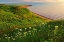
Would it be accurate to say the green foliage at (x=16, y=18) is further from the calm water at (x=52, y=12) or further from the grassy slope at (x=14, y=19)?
the calm water at (x=52, y=12)

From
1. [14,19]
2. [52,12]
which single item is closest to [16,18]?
[14,19]

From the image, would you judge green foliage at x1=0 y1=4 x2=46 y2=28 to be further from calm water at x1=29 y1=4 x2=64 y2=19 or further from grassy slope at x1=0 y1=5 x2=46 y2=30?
calm water at x1=29 y1=4 x2=64 y2=19

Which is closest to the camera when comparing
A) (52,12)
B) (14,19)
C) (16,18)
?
(14,19)

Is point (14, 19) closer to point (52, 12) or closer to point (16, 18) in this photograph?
point (16, 18)

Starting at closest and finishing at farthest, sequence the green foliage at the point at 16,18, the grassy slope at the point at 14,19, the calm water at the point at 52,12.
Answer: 1. the calm water at the point at 52,12
2. the grassy slope at the point at 14,19
3. the green foliage at the point at 16,18

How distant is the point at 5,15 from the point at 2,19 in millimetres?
2699

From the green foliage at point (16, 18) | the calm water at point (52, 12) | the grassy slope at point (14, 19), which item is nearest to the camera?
the calm water at point (52, 12)

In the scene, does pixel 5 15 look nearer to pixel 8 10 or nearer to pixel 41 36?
pixel 8 10

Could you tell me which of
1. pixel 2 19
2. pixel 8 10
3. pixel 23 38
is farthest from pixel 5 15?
pixel 23 38

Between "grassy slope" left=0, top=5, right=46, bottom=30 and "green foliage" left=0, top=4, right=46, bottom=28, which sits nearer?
"grassy slope" left=0, top=5, right=46, bottom=30

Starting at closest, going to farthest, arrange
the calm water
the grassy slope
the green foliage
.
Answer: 1. the calm water
2. the grassy slope
3. the green foliage

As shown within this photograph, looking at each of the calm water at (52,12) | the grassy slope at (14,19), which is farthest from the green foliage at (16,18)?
the calm water at (52,12)

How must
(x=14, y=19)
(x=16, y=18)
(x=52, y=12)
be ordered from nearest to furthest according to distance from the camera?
(x=14, y=19)
(x=16, y=18)
(x=52, y=12)

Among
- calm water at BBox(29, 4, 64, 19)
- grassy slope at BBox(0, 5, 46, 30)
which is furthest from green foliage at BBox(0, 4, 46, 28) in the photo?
calm water at BBox(29, 4, 64, 19)
